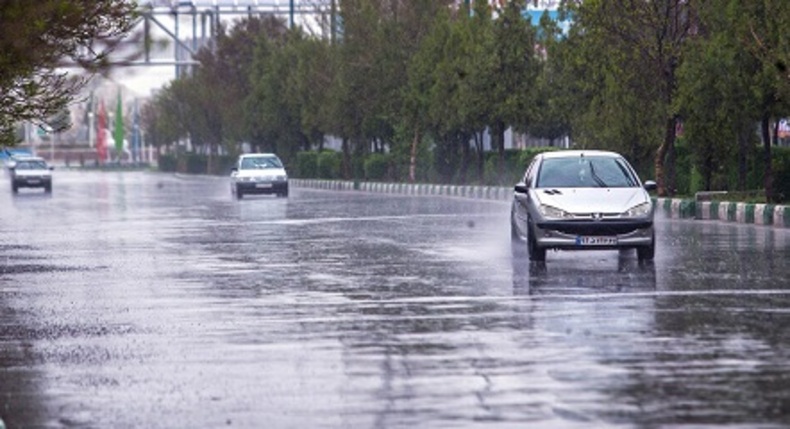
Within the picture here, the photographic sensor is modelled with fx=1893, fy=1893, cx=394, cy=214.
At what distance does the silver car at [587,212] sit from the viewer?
75.2ft

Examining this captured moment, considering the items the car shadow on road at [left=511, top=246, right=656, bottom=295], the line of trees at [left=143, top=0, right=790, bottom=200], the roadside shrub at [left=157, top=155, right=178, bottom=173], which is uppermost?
the line of trees at [left=143, top=0, right=790, bottom=200]

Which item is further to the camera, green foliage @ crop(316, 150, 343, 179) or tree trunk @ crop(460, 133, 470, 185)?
green foliage @ crop(316, 150, 343, 179)

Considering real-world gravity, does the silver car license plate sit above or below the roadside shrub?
above

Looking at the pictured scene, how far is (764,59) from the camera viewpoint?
116 feet

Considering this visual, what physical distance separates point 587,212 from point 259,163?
38.4 m

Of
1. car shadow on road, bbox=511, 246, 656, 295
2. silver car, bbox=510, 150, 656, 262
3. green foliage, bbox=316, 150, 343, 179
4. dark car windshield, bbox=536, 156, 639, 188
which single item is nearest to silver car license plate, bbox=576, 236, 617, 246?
silver car, bbox=510, 150, 656, 262

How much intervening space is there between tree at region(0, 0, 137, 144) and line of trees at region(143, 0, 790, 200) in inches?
543

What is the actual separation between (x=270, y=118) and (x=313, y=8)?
8.54 metres

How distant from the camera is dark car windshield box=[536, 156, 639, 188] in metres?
24.3

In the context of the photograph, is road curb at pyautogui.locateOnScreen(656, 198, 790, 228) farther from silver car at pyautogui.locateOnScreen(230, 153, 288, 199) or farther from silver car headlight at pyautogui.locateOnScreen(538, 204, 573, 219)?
silver car at pyautogui.locateOnScreen(230, 153, 288, 199)

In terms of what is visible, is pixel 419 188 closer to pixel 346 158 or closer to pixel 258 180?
pixel 258 180

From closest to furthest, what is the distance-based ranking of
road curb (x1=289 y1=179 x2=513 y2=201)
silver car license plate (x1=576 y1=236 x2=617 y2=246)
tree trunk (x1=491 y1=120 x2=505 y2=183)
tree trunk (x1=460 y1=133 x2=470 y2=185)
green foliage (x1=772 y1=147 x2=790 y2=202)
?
silver car license plate (x1=576 y1=236 x2=617 y2=246)
green foliage (x1=772 y1=147 x2=790 y2=202)
road curb (x1=289 y1=179 x2=513 y2=201)
tree trunk (x1=491 y1=120 x2=505 y2=183)
tree trunk (x1=460 y1=133 x2=470 y2=185)

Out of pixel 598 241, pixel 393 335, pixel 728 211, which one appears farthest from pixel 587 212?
pixel 728 211

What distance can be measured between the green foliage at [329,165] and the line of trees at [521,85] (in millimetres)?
620
